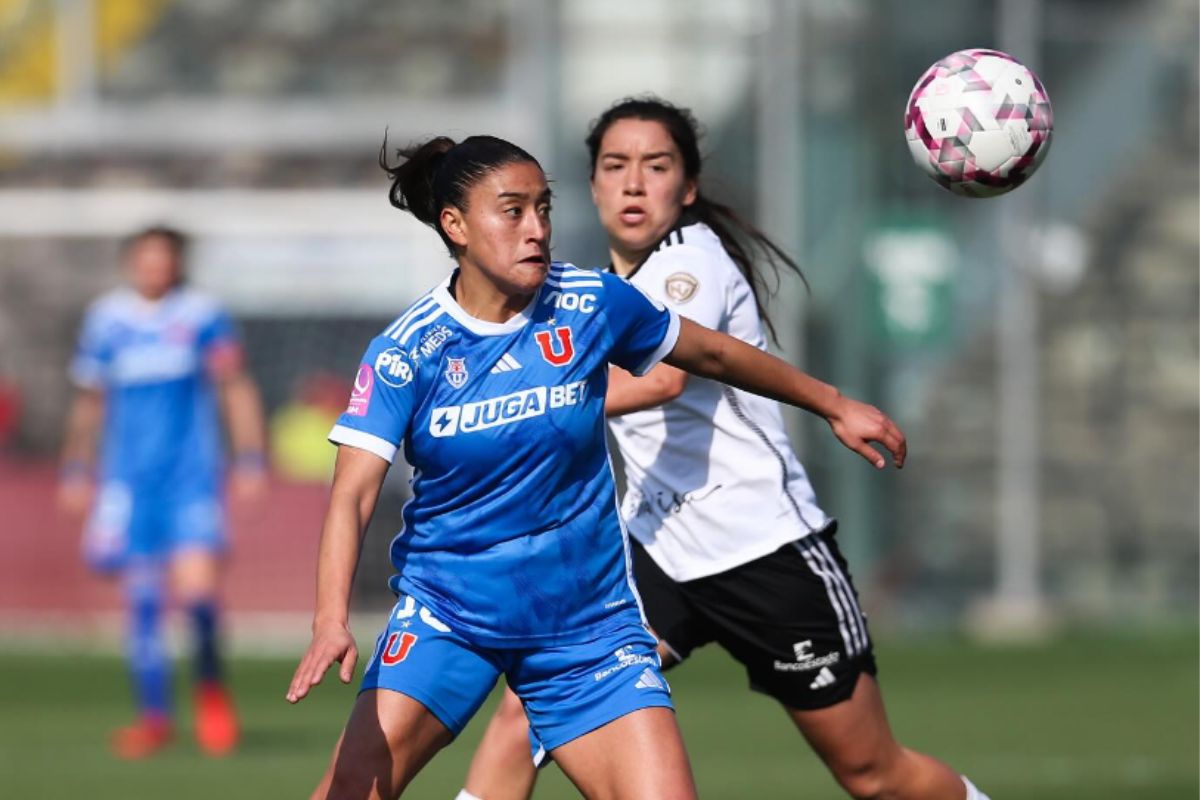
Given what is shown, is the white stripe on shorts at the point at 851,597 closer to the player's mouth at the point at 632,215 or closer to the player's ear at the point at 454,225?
the player's mouth at the point at 632,215

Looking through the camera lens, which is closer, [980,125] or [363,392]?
[363,392]

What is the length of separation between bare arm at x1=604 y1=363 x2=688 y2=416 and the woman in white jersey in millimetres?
255

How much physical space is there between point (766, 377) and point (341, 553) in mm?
1177

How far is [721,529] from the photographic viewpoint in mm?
6461

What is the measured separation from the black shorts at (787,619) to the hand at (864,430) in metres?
0.83

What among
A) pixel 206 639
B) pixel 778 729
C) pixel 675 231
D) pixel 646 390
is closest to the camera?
pixel 646 390

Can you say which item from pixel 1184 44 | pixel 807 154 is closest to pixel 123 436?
pixel 807 154

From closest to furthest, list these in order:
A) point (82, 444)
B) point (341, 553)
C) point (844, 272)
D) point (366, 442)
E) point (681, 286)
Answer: point (341, 553), point (366, 442), point (681, 286), point (82, 444), point (844, 272)

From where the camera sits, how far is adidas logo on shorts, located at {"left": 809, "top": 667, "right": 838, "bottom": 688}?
634cm

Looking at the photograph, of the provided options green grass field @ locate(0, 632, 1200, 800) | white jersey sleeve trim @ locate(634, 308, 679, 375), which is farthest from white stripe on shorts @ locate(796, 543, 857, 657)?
green grass field @ locate(0, 632, 1200, 800)

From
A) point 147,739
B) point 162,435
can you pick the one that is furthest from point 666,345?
point 162,435

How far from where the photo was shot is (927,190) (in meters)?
19.3

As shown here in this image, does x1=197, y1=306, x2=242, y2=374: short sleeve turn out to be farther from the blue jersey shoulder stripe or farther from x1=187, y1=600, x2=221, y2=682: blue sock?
the blue jersey shoulder stripe

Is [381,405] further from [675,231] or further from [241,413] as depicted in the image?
[241,413]
